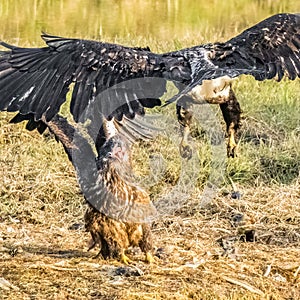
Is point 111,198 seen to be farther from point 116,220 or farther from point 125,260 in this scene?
point 125,260

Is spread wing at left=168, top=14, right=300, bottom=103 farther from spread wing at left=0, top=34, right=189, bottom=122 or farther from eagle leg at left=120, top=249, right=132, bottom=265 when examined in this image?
eagle leg at left=120, top=249, right=132, bottom=265

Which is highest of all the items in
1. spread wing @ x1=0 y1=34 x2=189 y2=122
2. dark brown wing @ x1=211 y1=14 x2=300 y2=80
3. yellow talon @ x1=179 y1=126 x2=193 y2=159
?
dark brown wing @ x1=211 y1=14 x2=300 y2=80

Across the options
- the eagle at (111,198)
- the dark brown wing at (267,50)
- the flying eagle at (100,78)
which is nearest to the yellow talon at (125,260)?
the eagle at (111,198)

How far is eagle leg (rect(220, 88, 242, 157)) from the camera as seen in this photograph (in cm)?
525

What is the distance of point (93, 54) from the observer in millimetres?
4891

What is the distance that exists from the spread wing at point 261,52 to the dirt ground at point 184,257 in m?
0.96

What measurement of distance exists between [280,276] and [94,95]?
1362mm

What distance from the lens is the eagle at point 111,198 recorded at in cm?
485

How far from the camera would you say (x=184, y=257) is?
5.20 meters

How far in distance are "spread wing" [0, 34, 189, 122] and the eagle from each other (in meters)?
0.20

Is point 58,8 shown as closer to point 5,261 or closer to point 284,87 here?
point 284,87

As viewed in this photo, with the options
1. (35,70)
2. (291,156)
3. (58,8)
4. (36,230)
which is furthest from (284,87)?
(58,8)

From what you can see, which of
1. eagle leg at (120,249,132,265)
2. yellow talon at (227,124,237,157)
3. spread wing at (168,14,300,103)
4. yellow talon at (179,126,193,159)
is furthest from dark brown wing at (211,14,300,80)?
eagle leg at (120,249,132,265)

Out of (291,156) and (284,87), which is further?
(284,87)
